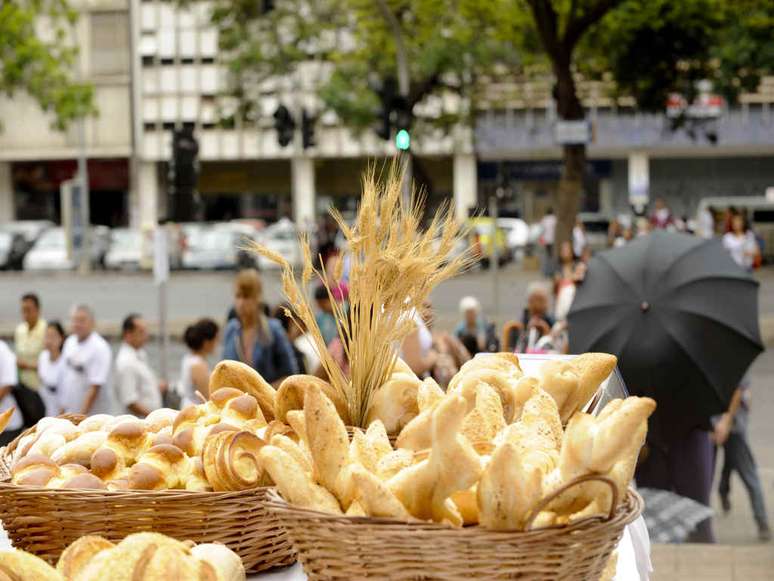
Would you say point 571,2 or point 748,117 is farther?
point 748,117

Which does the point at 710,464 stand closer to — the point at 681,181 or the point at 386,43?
the point at 386,43

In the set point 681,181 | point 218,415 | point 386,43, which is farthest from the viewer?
point 681,181

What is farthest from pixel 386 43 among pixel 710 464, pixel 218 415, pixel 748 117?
pixel 748 117

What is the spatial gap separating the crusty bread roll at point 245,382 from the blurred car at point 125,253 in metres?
39.4

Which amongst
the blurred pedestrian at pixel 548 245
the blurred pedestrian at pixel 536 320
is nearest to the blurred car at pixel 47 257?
the blurred pedestrian at pixel 548 245

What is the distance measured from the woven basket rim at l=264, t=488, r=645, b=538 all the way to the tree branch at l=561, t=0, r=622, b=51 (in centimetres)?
A: 1918

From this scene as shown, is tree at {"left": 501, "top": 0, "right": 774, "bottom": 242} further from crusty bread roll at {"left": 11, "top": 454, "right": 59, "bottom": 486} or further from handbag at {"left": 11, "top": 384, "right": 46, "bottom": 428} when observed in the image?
crusty bread roll at {"left": 11, "top": 454, "right": 59, "bottom": 486}

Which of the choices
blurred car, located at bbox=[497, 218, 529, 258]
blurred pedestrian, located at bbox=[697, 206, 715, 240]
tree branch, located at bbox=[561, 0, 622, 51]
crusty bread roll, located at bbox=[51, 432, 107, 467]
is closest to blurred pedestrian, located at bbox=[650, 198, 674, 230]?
blurred pedestrian, located at bbox=[697, 206, 715, 240]

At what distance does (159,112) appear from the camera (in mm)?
61750

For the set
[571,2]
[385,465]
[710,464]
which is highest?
[571,2]

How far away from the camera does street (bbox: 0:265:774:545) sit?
11.6 meters

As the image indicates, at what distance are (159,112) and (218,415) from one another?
59709mm

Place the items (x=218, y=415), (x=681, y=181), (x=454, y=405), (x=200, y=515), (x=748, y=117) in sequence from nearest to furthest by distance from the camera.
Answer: (x=454, y=405) < (x=200, y=515) < (x=218, y=415) < (x=748, y=117) < (x=681, y=181)

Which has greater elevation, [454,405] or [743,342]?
[454,405]
